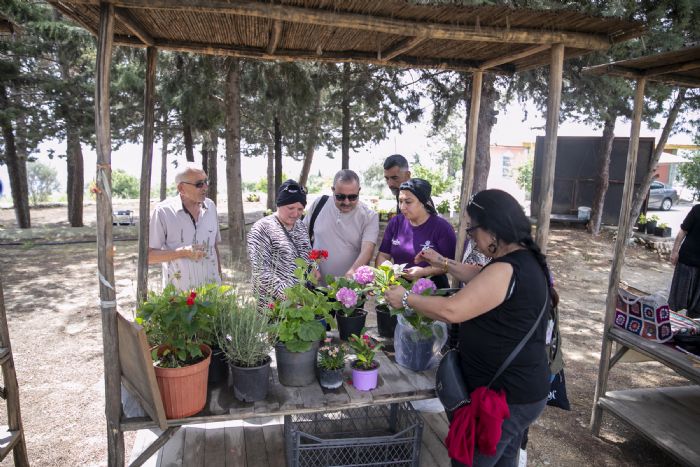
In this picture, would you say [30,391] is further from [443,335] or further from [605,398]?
[605,398]

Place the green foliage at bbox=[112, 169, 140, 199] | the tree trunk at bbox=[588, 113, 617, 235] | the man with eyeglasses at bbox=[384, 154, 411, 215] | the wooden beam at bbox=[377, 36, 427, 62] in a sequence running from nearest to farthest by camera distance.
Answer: the wooden beam at bbox=[377, 36, 427, 62], the man with eyeglasses at bbox=[384, 154, 411, 215], the tree trunk at bbox=[588, 113, 617, 235], the green foliage at bbox=[112, 169, 140, 199]

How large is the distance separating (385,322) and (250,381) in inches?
38.1

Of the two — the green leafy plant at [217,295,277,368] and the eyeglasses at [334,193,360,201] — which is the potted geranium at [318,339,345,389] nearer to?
the green leafy plant at [217,295,277,368]

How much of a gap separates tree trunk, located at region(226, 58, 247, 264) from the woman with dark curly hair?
20.7 feet

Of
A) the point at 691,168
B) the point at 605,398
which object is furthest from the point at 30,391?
the point at 691,168

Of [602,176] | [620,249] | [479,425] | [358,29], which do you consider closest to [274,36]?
[358,29]

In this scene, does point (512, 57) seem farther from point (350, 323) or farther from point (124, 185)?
point (124, 185)

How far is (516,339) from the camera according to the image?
1862mm

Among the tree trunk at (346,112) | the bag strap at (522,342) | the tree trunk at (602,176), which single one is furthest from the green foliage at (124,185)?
the bag strap at (522,342)

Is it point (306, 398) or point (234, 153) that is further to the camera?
point (234, 153)

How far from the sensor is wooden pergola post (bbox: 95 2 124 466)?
77.1 inches

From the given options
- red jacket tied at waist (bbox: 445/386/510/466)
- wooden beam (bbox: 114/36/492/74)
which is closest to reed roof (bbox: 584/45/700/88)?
wooden beam (bbox: 114/36/492/74)

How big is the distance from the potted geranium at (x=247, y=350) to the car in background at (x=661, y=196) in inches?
926

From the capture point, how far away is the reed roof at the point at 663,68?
9.91 feet
